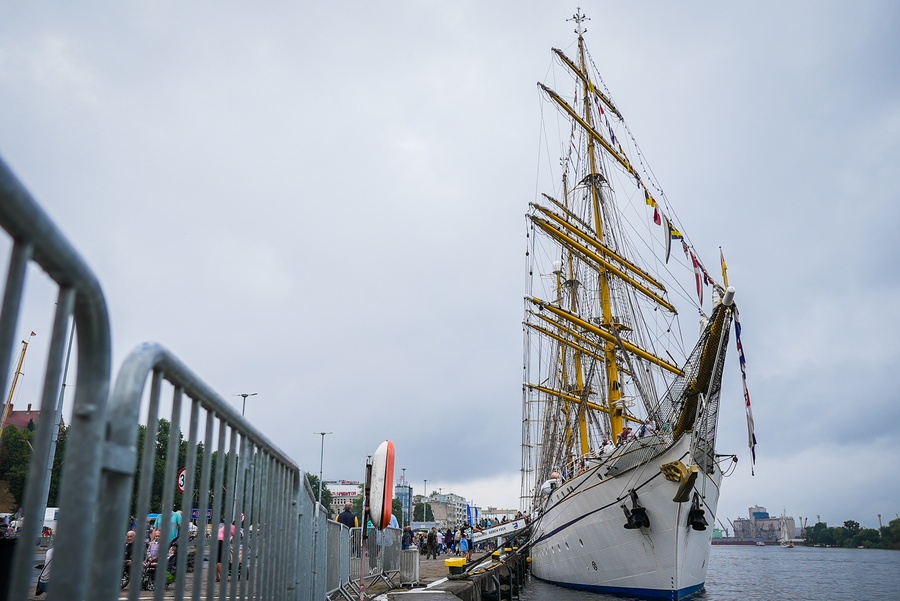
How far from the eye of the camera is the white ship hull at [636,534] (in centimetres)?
1759

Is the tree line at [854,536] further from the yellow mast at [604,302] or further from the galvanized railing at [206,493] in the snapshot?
the galvanized railing at [206,493]

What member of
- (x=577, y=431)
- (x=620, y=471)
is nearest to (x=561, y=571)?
(x=620, y=471)

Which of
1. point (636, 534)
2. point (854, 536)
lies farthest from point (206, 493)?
point (854, 536)

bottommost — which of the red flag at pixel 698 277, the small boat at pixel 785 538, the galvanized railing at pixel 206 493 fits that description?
the small boat at pixel 785 538

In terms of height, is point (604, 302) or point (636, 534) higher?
point (604, 302)

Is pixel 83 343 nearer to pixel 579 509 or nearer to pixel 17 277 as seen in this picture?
pixel 17 277

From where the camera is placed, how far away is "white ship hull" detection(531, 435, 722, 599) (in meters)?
17.6

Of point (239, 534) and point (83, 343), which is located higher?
point (83, 343)

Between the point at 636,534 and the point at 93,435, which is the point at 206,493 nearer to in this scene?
the point at 93,435

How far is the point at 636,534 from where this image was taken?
18375 millimetres

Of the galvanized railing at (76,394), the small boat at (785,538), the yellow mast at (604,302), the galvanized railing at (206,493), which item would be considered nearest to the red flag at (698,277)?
the yellow mast at (604,302)

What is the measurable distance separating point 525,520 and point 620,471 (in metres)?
18.5

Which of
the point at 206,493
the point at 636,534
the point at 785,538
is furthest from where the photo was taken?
the point at 785,538

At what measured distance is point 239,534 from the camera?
3.19 meters
